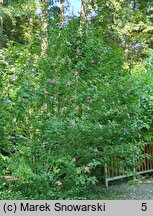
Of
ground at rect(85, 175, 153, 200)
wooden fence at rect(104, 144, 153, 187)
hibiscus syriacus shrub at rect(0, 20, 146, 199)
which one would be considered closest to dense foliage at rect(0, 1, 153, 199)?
hibiscus syriacus shrub at rect(0, 20, 146, 199)

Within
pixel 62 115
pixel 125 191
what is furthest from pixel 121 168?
pixel 62 115

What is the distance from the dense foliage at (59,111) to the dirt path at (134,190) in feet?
2.61

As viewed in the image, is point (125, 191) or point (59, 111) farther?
point (125, 191)

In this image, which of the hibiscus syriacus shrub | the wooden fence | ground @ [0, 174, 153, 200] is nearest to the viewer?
the hibiscus syriacus shrub

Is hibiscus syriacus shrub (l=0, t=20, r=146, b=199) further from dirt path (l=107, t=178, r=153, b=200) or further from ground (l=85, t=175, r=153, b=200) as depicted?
dirt path (l=107, t=178, r=153, b=200)

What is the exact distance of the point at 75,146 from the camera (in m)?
3.78

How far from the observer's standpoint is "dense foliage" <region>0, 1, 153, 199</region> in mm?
3480

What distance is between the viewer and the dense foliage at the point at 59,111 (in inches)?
137

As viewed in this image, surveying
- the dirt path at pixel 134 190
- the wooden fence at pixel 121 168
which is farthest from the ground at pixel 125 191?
the wooden fence at pixel 121 168

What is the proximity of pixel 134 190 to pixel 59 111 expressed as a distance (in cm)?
221

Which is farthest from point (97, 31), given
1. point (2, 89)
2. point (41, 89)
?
point (2, 89)

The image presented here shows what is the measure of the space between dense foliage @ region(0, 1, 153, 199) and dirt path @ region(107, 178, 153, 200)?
31.3 inches

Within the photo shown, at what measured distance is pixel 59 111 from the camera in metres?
3.76

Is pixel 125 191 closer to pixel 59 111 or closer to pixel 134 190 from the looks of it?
pixel 134 190
